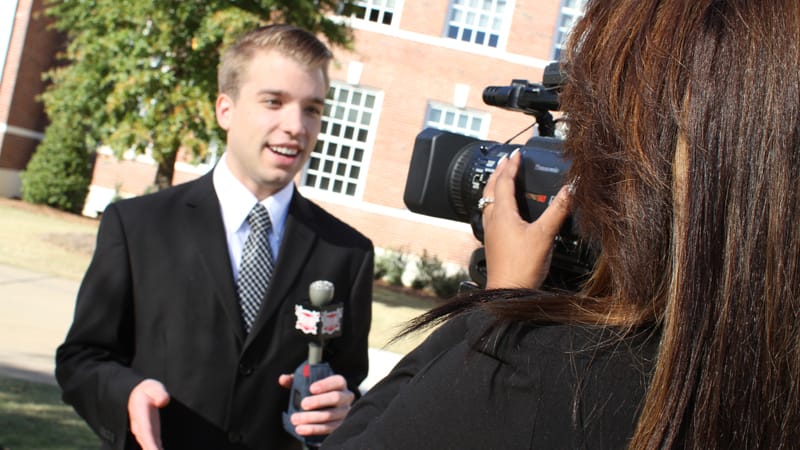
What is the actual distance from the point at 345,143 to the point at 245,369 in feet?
53.0

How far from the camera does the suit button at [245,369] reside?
2.19m

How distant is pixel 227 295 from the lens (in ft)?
7.29

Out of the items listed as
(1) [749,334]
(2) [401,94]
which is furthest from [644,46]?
(2) [401,94]

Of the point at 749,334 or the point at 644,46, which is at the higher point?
the point at 644,46

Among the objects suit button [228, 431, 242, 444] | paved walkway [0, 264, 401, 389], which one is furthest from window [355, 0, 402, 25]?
suit button [228, 431, 242, 444]

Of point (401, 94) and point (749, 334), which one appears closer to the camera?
point (749, 334)

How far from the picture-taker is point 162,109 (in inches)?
468

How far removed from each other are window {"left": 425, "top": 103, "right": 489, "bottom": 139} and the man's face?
15.1m

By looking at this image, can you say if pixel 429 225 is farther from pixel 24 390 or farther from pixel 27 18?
pixel 24 390

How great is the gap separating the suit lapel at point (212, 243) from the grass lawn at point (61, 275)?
1.87ft

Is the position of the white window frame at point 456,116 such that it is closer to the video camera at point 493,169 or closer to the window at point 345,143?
the window at point 345,143

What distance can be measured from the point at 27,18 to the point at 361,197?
8325 millimetres

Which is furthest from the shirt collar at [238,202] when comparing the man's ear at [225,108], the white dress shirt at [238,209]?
the man's ear at [225,108]

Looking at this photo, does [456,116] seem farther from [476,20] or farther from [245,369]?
[245,369]
